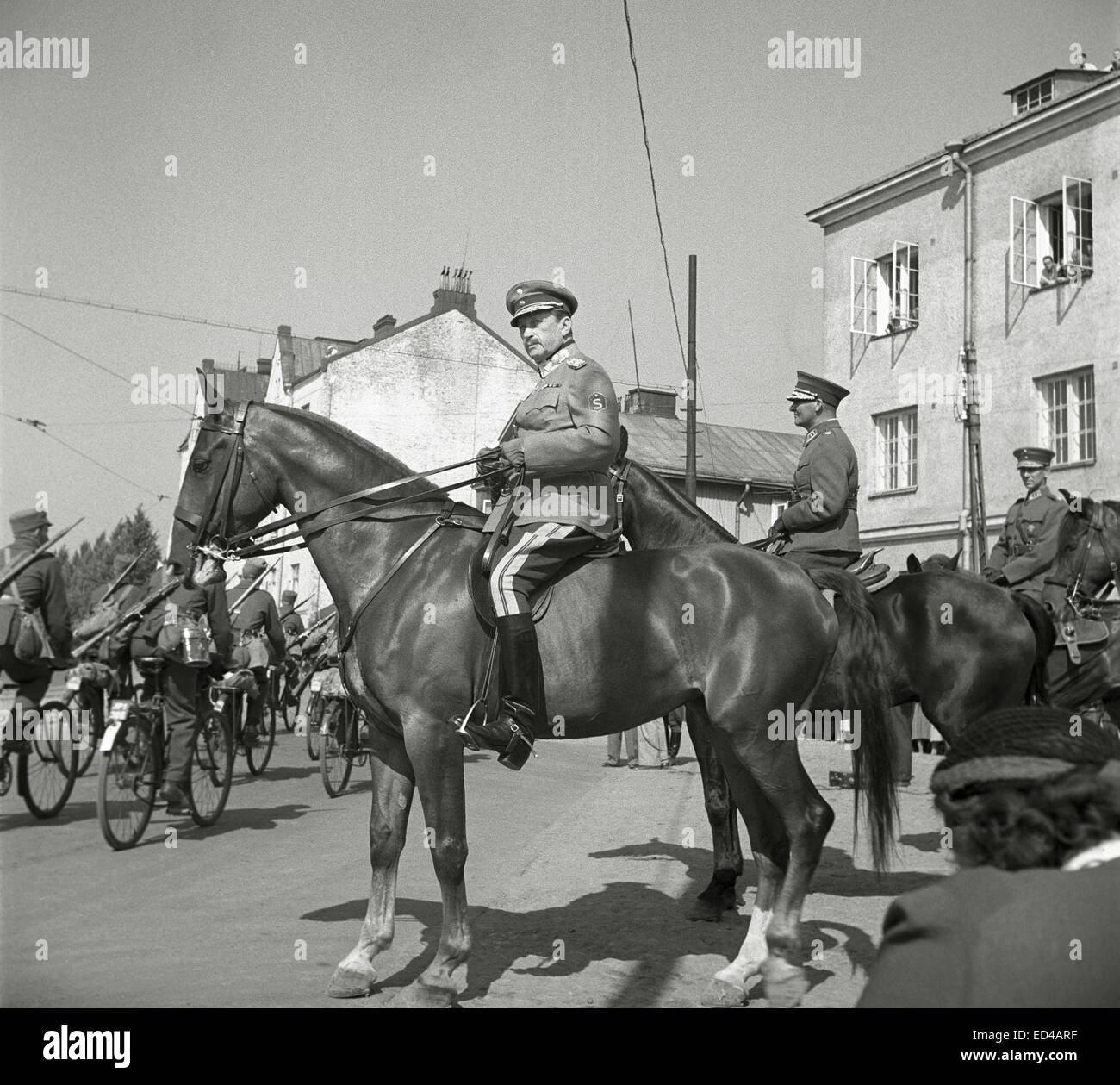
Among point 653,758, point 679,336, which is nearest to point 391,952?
point 653,758

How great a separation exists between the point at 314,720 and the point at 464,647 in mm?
9267

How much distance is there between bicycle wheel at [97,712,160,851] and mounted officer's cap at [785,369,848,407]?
565 centimetres

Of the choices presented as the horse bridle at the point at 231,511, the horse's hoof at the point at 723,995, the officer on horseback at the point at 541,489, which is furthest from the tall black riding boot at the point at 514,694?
the horse's hoof at the point at 723,995

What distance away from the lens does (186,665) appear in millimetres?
9891

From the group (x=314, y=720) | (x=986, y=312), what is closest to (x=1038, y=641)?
(x=314, y=720)

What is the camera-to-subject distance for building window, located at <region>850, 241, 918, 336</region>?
90.1ft

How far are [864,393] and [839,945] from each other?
923 inches

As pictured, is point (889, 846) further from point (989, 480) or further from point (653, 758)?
point (989, 480)

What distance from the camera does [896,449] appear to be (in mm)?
27750

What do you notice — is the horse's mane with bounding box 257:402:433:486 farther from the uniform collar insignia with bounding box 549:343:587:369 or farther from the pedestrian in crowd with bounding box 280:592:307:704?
the pedestrian in crowd with bounding box 280:592:307:704

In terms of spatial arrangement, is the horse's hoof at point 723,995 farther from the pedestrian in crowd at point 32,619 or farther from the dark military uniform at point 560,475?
the pedestrian in crowd at point 32,619

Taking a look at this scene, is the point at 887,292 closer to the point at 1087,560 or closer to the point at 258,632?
the point at 258,632

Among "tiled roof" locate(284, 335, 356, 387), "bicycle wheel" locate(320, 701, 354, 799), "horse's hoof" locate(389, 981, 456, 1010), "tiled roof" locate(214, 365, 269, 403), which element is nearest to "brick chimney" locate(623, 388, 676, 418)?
"tiled roof" locate(284, 335, 356, 387)
